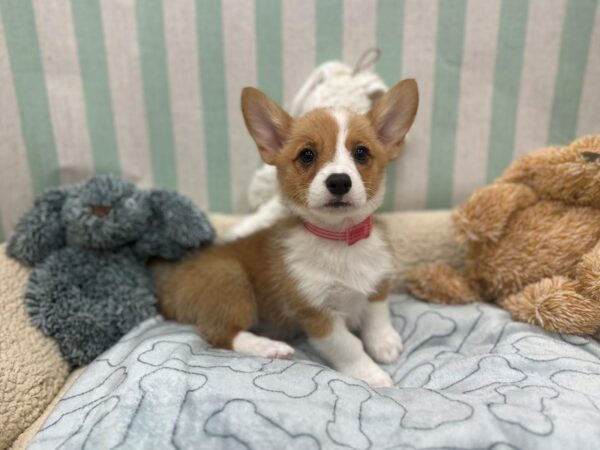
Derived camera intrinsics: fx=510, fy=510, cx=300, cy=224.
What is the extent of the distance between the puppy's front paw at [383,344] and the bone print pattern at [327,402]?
0.27 feet

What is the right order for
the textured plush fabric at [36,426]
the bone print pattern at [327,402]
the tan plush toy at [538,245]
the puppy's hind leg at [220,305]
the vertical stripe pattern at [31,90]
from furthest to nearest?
the vertical stripe pattern at [31,90]
the puppy's hind leg at [220,305]
the tan plush toy at [538,245]
the textured plush fabric at [36,426]
the bone print pattern at [327,402]

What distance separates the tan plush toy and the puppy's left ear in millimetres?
354

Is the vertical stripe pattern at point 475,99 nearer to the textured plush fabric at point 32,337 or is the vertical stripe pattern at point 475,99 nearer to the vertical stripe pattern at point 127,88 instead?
the textured plush fabric at point 32,337

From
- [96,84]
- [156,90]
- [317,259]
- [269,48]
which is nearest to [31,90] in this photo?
[96,84]

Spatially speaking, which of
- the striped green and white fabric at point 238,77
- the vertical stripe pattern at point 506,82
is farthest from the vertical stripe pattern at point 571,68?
the vertical stripe pattern at point 506,82

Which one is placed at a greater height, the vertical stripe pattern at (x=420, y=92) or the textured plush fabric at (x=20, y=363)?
the vertical stripe pattern at (x=420, y=92)

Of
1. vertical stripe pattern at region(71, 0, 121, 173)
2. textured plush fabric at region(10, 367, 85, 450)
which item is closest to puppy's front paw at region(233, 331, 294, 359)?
textured plush fabric at region(10, 367, 85, 450)

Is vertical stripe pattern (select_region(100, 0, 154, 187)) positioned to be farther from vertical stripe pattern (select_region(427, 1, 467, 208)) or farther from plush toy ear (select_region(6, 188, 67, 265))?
vertical stripe pattern (select_region(427, 1, 467, 208))

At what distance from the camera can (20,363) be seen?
134 centimetres

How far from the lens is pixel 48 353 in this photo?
4.72 ft

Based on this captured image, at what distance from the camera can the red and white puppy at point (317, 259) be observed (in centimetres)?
134

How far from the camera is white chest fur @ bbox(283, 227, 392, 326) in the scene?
1.43 m

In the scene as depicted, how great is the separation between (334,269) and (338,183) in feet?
1.00

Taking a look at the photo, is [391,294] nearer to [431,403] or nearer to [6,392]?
[431,403]
